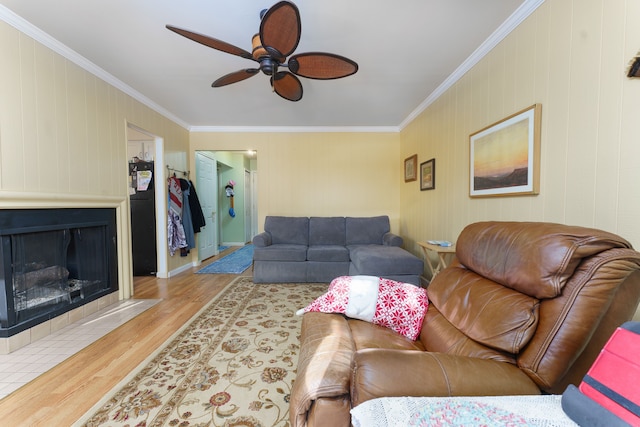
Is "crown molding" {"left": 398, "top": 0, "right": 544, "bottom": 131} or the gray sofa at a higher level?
"crown molding" {"left": 398, "top": 0, "right": 544, "bottom": 131}

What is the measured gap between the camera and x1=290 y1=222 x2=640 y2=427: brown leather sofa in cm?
76

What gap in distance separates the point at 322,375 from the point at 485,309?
0.72 metres

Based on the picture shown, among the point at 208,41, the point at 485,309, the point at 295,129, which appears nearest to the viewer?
the point at 485,309

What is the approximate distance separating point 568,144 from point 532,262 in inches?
41.0

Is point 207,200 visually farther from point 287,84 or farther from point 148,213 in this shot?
point 287,84

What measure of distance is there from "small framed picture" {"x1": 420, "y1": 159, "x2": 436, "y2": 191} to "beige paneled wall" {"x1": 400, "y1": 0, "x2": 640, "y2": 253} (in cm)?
84

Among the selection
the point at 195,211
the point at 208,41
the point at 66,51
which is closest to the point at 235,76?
the point at 208,41

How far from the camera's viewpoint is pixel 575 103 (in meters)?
1.43

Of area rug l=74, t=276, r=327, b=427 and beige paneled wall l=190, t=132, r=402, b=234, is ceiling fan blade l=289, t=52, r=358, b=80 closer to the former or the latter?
area rug l=74, t=276, r=327, b=427

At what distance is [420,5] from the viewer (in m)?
1.71

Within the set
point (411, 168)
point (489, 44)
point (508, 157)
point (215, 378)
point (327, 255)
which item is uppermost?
point (489, 44)

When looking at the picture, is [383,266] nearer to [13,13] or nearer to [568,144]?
[568,144]

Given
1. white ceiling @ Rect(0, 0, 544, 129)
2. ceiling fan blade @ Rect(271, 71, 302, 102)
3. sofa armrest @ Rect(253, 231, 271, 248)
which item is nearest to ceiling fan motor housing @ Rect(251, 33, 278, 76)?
ceiling fan blade @ Rect(271, 71, 302, 102)

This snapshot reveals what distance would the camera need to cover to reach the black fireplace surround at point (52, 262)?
1.86 m
